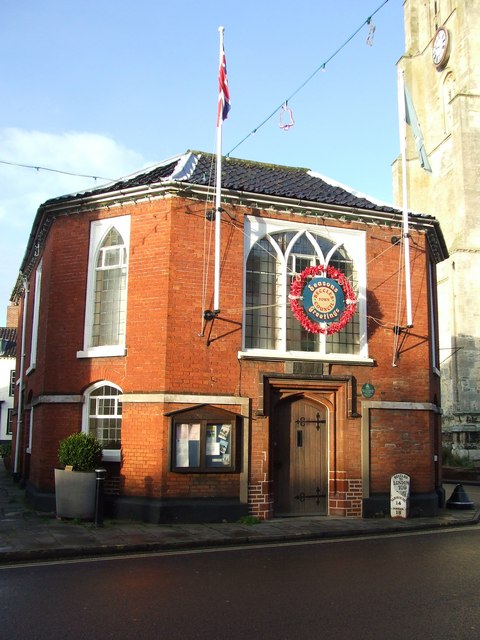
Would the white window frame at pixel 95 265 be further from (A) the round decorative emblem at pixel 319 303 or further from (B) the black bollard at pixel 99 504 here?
(A) the round decorative emblem at pixel 319 303

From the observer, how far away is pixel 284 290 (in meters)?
14.9

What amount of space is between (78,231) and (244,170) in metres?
5.07

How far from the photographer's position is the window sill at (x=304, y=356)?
14.2m

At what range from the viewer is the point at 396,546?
435 inches

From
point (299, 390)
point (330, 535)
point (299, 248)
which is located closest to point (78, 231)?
point (299, 248)

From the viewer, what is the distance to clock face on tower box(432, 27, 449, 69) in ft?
135

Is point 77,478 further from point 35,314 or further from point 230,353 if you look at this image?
point 35,314

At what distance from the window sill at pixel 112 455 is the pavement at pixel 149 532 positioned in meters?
1.30

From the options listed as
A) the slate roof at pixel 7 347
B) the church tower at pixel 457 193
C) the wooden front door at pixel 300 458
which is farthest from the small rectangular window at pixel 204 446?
the slate roof at pixel 7 347

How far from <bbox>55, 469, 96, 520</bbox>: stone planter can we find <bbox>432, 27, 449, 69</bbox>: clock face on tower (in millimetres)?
38137

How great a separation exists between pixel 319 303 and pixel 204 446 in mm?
4023

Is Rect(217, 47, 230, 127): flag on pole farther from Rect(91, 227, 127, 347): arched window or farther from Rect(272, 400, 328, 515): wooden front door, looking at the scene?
Rect(272, 400, 328, 515): wooden front door

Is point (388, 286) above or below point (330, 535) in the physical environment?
above

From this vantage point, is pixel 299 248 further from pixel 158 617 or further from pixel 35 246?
pixel 158 617
